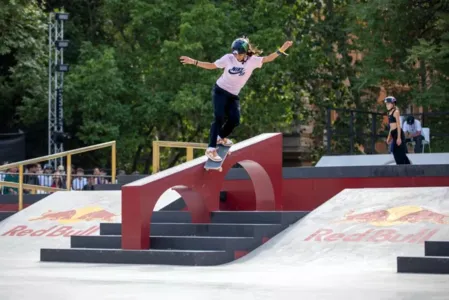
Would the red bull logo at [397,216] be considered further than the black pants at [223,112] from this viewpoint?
No

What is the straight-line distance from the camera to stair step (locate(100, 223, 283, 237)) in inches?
635

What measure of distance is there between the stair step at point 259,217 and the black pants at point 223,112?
46.8 inches

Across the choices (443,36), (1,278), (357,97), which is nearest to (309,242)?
(1,278)

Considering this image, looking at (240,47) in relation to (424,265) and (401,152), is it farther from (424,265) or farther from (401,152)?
(424,265)

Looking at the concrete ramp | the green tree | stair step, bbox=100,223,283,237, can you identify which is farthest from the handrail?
the green tree

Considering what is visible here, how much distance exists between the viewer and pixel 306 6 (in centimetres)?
4400

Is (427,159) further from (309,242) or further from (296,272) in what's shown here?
(296,272)

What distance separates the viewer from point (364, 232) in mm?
15578

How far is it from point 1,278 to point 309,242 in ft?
17.1

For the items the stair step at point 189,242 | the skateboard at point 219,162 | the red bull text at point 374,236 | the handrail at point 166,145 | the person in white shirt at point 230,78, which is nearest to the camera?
the red bull text at point 374,236

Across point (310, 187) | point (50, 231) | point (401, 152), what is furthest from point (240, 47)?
point (50, 231)

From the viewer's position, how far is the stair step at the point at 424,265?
12.5 meters

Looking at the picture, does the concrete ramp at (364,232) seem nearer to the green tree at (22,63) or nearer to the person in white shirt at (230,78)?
the person in white shirt at (230,78)

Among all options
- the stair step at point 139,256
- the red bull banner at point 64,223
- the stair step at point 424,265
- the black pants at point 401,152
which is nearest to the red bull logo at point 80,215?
the red bull banner at point 64,223
